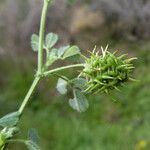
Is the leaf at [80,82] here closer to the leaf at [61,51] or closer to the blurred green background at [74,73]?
the leaf at [61,51]

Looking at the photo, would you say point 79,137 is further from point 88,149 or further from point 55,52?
point 55,52

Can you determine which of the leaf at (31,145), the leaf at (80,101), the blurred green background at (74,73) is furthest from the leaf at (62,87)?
the blurred green background at (74,73)

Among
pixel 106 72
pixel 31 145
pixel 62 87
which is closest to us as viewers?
pixel 106 72

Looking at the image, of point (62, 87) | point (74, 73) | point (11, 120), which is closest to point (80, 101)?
point (62, 87)

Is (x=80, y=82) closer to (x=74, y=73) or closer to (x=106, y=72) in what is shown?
(x=106, y=72)

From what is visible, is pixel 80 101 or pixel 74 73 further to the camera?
pixel 74 73

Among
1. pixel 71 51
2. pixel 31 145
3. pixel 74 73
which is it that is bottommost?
pixel 31 145

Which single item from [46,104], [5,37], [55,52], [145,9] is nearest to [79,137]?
[46,104]

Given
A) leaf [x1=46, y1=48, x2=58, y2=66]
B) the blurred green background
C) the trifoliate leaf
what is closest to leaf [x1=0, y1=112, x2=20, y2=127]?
the trifoliate leaf
